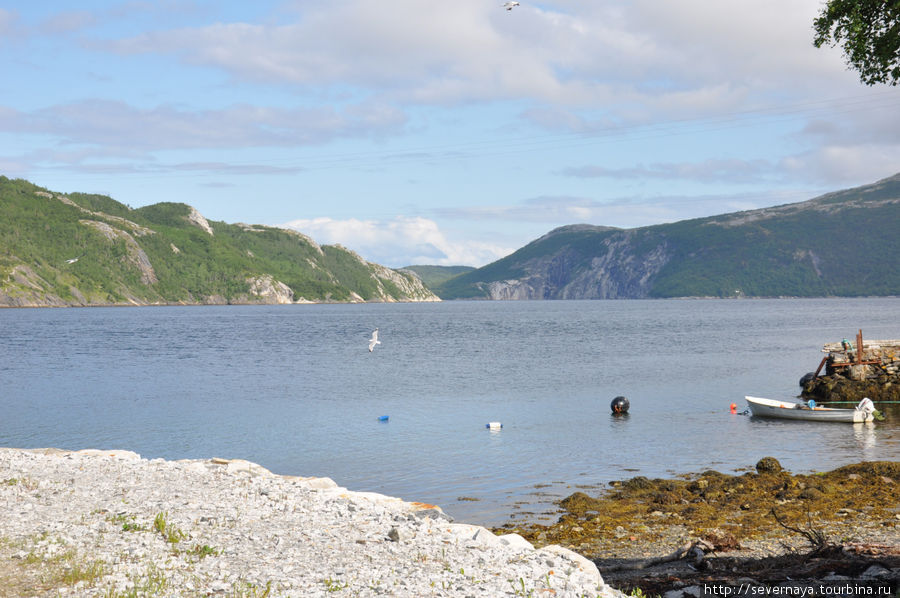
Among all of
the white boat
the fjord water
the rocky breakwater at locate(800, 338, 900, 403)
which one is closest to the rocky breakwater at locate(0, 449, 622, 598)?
the fjord water

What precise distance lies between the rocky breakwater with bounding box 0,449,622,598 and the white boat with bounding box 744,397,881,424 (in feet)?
109

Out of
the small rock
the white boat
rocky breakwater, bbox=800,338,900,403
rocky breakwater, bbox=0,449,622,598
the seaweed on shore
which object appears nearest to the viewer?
rocky breakwater, bbox=0,449,622,598

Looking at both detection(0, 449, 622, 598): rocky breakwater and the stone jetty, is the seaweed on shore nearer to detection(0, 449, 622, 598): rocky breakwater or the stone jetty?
detection(0, 449, 622, 598): rocky breakwater

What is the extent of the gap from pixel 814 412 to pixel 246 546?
3992cm

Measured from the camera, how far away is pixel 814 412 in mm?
44406

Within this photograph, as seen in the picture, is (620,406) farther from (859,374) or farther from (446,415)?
(859,374)

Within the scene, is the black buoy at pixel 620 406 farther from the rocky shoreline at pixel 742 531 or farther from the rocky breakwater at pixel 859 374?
the rocky breakwater at pixel 859 374

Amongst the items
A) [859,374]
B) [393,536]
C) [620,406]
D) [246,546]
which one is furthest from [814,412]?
[246,546]

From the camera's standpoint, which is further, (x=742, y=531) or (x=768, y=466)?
(x=768, y=466)

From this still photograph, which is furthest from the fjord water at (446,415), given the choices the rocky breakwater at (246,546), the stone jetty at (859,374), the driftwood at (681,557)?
the rocky breakwater at (246,546)

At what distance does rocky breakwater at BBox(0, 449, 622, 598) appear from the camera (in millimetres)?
12047

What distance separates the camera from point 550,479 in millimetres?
29453

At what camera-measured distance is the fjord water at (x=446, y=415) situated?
31625 mm

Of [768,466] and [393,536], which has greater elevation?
[393,536]
